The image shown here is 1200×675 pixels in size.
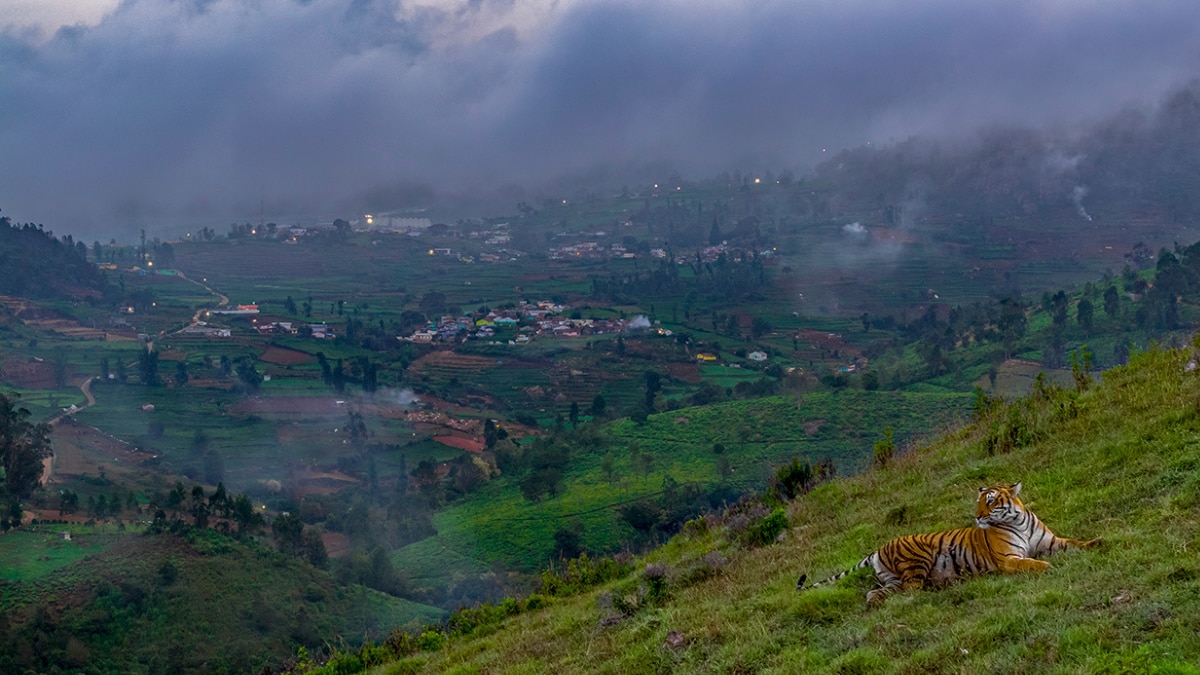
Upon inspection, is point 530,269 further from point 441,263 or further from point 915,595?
point 915,595

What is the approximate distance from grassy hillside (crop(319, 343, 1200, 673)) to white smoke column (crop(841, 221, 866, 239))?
147245 millimetres

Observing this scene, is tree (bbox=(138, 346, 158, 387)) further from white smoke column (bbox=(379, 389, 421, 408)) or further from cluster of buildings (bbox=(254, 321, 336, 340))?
white smoke column (bbox=(379, 389, 421, 408))

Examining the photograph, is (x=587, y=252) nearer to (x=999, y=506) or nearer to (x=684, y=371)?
(x=684, y=371)

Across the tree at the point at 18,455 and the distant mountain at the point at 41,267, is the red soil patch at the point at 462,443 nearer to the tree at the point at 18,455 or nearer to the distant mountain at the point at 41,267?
the tree at the point at 18,455

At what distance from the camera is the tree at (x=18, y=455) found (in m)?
48.2

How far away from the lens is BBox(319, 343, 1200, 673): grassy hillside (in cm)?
561

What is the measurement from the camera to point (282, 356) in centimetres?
10056

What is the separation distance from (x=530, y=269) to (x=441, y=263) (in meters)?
17.0

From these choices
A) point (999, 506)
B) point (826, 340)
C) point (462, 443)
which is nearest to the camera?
point (999, 506)

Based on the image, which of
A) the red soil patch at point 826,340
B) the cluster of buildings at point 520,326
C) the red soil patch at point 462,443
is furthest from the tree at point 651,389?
the cluster of buildings at point 520,326

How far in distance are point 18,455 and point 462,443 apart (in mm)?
30031

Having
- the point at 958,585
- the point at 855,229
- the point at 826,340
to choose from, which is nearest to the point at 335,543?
the point at 958,585

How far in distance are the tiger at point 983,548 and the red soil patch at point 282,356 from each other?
9703cm

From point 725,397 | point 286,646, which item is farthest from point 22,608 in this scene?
point 725,397
